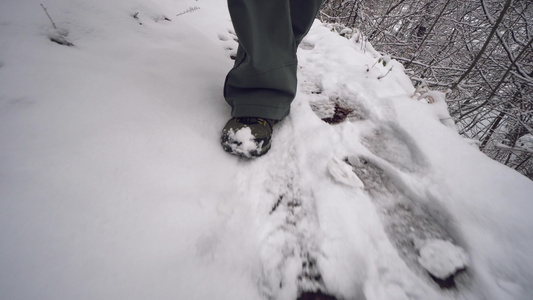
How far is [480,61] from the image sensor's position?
293cm

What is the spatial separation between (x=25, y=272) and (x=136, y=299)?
24cm

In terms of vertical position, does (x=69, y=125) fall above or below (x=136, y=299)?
Answer: above

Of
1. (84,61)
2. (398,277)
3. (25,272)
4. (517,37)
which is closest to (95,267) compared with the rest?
(25,272)

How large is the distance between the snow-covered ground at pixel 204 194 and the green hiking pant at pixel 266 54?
16 centimetres

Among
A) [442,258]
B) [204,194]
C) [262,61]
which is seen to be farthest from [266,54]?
[442,258]

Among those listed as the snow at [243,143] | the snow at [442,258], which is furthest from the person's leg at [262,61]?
the snow at [442,258]

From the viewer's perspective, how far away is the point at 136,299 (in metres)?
0.51

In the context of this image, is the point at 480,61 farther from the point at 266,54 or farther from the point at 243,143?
the point at 243,143

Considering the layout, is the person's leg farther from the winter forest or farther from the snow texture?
the winter forest

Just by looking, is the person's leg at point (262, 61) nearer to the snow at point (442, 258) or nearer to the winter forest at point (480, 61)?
the snow at point (442, 258)

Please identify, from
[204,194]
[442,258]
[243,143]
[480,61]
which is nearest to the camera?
[442,258]

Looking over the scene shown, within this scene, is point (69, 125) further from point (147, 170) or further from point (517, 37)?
point (517, 37)

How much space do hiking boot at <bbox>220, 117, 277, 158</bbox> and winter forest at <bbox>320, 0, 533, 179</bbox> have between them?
1.29 meters

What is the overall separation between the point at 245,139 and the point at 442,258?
83 centimetres
